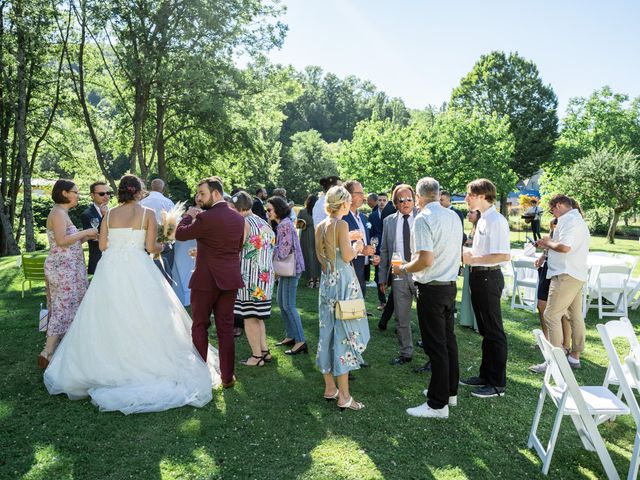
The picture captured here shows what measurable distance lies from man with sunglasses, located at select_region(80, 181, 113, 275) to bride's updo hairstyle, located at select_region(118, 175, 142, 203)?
1.51m

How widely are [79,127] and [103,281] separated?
57.8ft

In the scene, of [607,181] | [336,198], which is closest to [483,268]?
[336,198]

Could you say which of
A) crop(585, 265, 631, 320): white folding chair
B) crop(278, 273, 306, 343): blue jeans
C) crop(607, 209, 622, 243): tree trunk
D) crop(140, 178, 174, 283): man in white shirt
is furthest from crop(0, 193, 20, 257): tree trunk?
crop(607, 209, 622, 243): tree trunk

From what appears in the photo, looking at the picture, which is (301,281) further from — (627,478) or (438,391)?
(627,478)

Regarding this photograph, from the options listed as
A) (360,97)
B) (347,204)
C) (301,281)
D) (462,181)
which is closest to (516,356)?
(347,204)

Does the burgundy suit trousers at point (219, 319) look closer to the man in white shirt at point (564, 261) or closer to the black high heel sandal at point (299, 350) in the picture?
the black high heel sandal at point (299, 350)

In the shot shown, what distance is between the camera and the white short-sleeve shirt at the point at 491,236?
4.63 metres

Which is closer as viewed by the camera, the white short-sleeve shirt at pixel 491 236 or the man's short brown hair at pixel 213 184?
the white short-sleeve shirt at pixel 491 236

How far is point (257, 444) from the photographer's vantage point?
154 inches

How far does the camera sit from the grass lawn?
11.7 feet

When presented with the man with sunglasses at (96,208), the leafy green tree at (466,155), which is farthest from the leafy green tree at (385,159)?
the man with sunglasses at (96,208)

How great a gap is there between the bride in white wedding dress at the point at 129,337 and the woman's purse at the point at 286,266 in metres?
1.39

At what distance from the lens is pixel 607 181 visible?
23438mm

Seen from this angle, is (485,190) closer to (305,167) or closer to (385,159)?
(385,159)
